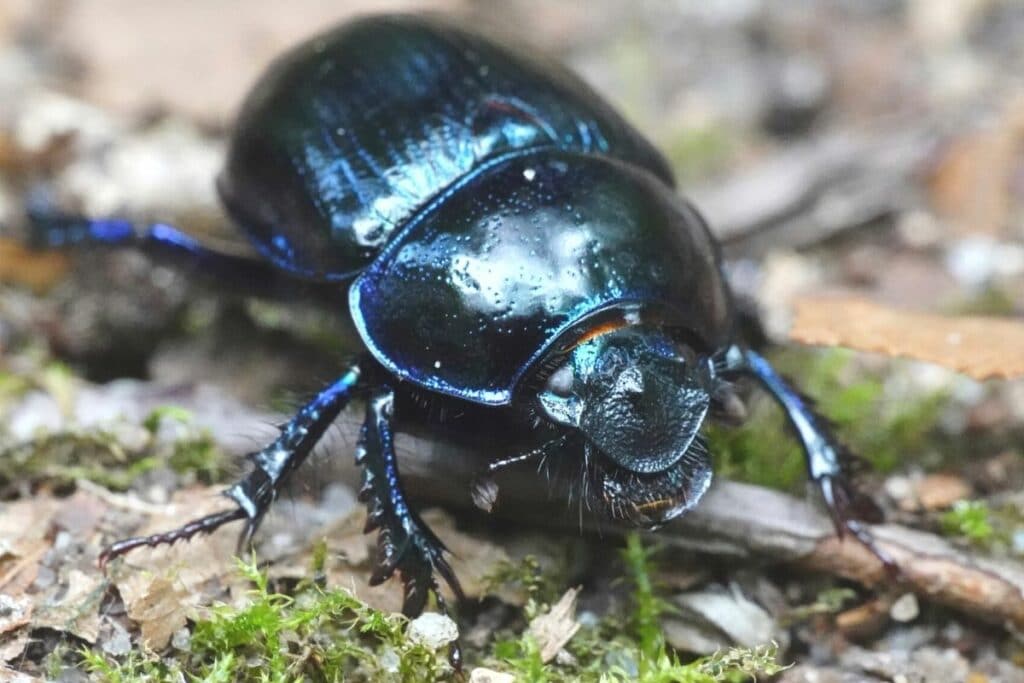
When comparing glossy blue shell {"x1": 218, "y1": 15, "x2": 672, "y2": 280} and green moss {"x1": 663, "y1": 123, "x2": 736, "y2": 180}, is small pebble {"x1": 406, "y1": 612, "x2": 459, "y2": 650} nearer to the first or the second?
glossy blue shell {"x1": 218, "y1": 15, "x2": 672, "y2": 280}

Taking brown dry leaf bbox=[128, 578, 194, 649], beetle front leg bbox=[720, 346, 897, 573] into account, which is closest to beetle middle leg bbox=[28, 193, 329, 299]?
brown dry leaf bbox=[128, 578, 194, 649]

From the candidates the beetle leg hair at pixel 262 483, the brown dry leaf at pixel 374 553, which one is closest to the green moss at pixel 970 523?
the brown dry leaf at pixel 374 553

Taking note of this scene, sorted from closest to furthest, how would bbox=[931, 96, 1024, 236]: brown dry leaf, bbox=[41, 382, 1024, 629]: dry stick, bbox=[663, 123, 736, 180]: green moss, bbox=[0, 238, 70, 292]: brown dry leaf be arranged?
bbox=[41, 382, 1024, 629]: dry stick
bbox=[0, 238, 70, 292]: brown dry leaf
bbox=[931, 96, 1024, 236]: brown dry leaf
bbox=[663, 123, 736, 180]: green moss

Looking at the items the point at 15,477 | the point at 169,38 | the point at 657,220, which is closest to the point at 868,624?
the point at 657,220

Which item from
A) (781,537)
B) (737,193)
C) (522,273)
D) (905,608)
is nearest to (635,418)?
(522,273)

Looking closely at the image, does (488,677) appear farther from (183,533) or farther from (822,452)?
(822,452)

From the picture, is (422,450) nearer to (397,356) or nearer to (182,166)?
(397,356)
